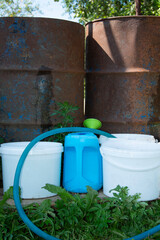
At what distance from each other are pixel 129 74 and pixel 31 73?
3.00 feet

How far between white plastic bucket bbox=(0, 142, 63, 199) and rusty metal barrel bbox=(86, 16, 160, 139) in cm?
94

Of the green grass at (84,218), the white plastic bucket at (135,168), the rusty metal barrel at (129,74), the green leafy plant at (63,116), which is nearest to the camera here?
the green grass at (84,218)

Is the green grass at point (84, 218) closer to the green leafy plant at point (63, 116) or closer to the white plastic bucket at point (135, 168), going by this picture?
the white plastic bucket at point (135, 168)

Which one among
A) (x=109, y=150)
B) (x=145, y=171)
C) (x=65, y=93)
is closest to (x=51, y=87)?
(x=65, y=93)

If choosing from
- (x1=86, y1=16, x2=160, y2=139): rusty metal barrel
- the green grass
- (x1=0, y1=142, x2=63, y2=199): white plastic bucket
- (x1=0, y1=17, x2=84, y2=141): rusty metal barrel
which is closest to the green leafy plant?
(x1=0, y1=17, x2=84, y2=141): rusty metal barrel

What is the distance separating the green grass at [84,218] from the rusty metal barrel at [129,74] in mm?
1068

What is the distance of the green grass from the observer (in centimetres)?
178

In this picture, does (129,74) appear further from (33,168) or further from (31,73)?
(33,168)

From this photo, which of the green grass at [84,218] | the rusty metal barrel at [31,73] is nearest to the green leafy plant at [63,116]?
the rusty metal barrel at [31,73]

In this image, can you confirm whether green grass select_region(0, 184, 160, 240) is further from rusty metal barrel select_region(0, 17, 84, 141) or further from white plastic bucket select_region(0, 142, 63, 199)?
rusty metal barrel select_region(0, 17, 84, 141)

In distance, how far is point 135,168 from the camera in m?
1.96

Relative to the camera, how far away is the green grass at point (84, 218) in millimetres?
1782

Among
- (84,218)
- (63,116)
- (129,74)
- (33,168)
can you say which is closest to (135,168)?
(84,218)

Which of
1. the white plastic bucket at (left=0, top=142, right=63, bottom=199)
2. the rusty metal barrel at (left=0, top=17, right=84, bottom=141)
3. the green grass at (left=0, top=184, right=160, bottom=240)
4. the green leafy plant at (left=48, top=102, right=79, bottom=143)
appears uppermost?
the rusty metal barrel at (left=0, top=17, right=84, bottom=141)
